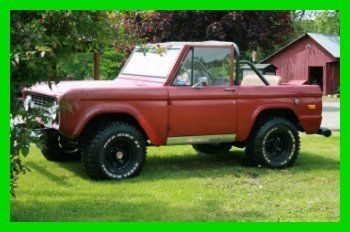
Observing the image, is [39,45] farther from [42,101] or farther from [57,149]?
[57,149]

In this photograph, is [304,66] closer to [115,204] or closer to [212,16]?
[212,16]

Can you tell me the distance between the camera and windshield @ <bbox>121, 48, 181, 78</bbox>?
28.8 feet

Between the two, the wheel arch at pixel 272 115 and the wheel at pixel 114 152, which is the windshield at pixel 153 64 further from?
the wheel arch at pixel 272 115

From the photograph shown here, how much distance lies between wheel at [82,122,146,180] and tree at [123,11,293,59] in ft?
33.3

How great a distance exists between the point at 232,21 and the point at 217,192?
37.6 feet

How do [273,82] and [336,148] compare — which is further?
[336,148]

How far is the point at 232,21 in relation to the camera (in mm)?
18188

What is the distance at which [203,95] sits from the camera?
865cm

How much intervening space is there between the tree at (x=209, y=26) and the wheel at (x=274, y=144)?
8.91 metres

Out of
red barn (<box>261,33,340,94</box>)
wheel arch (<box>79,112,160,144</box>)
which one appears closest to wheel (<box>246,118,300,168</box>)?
wheel arch (<box>79,112,160,144</box>)

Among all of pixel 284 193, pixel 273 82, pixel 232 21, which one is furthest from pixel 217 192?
pixel 232 21

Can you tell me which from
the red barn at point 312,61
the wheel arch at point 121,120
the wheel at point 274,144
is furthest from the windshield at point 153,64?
the red barn at point 312,61

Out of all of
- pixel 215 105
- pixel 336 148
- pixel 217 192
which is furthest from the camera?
pixel 336 148

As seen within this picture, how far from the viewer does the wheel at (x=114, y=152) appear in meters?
7.96
